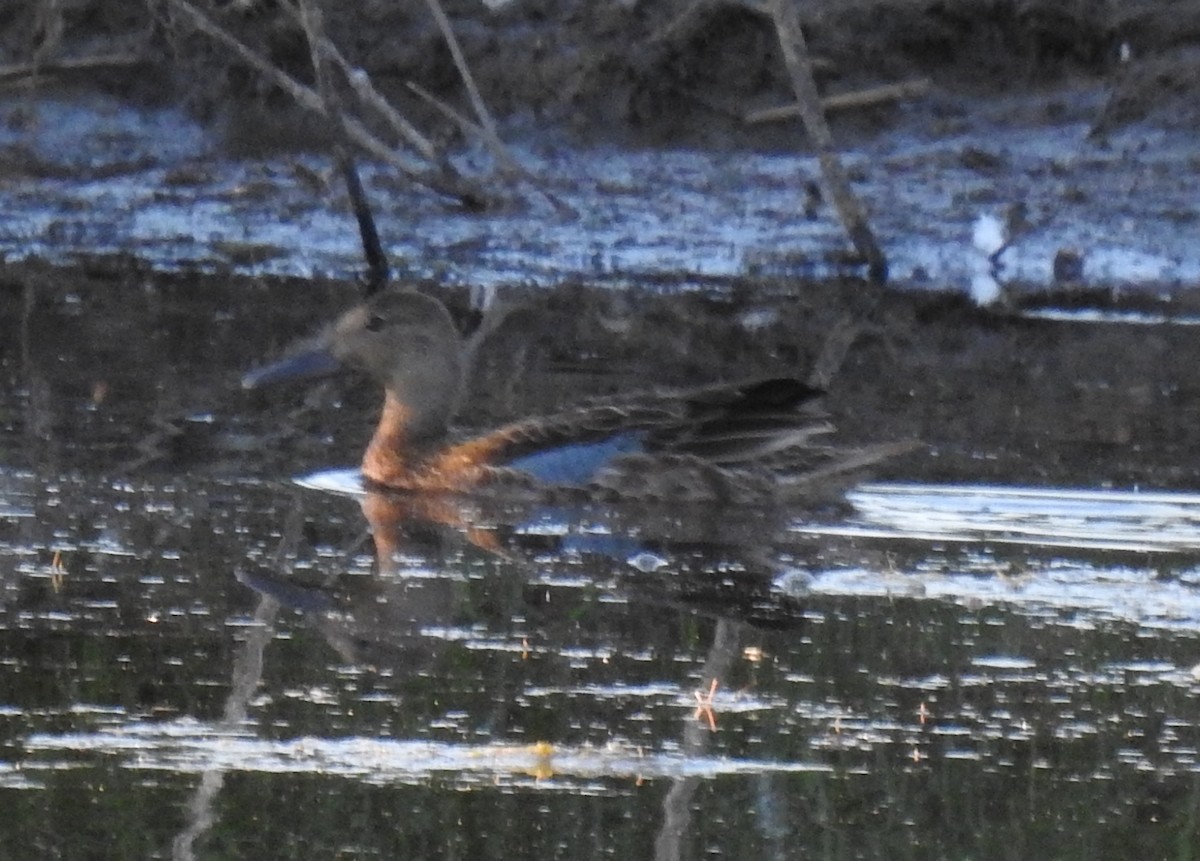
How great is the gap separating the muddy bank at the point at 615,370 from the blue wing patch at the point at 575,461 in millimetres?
691

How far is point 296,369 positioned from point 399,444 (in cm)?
47

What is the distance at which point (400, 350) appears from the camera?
853 cm

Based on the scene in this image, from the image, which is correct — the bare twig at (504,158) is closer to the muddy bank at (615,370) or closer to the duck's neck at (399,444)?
the muddy bank at (615,370)

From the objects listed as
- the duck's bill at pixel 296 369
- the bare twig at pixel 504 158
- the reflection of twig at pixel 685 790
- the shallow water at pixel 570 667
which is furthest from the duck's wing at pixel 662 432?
the bare twig at pixel 504 158

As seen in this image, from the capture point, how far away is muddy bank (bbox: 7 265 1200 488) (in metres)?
8.09

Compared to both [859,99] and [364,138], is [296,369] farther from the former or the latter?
[859,99]

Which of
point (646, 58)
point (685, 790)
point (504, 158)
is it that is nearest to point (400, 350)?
point (504, 158)

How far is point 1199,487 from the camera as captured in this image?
7.71 metres

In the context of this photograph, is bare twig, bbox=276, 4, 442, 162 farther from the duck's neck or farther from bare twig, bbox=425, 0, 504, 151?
the duck's neck

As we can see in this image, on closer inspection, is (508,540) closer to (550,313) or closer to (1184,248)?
(550,313)

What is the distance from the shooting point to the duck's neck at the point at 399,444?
805 centimetres

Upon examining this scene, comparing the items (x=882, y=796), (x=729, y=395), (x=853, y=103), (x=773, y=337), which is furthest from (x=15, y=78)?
(x=882, y=796)

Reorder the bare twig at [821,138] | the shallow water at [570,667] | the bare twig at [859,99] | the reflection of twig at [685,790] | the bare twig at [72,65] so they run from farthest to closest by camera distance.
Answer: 1. the bare twig at [72,65]
2. the bare twig at [859,99]
3. the bare twig at [821,138]
4. the shallow water at [570,667]
5. the reflection of twig at [685,790]

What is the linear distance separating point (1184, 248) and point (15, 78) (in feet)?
18.0
